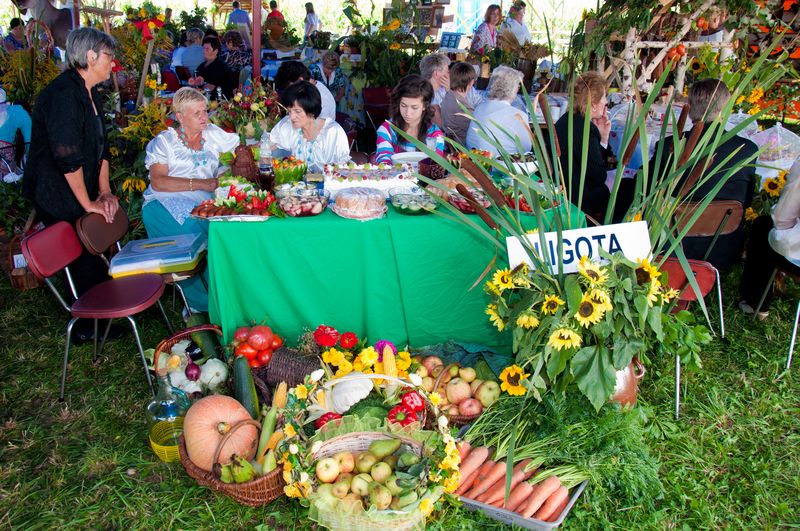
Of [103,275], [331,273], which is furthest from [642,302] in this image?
[103,275]

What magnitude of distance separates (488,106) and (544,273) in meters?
2.45

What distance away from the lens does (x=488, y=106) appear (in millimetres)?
4375

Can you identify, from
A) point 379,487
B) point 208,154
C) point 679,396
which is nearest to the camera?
point 379,487

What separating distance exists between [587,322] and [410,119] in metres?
2.45

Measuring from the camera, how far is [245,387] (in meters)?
2.66

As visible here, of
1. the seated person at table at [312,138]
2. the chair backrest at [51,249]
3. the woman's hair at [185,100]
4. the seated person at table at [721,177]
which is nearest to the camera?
the chair backrest at [51,249]

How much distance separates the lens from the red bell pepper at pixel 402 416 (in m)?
2.30

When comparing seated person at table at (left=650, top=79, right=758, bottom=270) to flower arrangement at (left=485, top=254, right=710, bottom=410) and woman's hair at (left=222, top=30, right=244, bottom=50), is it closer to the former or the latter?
flower arrangement at (left=485, top=254, right=710, bottom=410)

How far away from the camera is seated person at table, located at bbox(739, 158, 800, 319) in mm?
3086

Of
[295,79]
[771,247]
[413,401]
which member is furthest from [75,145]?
[771,247]

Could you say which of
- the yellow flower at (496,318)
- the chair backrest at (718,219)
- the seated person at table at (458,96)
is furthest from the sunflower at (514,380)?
the seated person at table at (458,96)

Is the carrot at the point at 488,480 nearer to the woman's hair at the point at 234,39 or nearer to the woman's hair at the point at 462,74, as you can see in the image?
the woman's hair at the point at 462,74

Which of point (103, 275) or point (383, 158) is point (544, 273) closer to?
point (383, 158)

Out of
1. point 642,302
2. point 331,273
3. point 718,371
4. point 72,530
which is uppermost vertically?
point 642,302
